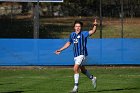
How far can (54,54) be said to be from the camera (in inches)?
972

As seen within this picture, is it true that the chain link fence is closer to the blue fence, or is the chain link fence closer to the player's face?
the blue fence

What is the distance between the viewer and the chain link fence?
38844 mm

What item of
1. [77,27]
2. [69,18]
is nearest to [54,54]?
[77,27]

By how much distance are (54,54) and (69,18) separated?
25.4 m

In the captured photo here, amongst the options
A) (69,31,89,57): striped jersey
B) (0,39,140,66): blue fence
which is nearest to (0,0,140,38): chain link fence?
(0,39,140,66): blue fence

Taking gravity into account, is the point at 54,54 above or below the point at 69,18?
below

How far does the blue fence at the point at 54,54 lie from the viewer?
80.9 ft

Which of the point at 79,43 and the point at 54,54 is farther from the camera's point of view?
the point at 54,54

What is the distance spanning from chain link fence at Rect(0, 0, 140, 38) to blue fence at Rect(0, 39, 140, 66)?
6847 millimetres

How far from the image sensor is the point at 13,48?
2477 cm

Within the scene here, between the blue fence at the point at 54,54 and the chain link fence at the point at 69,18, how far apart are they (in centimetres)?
685

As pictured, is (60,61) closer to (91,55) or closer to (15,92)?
(91,55)

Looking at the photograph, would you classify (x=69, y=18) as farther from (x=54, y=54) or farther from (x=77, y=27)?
(x=77, y=27)

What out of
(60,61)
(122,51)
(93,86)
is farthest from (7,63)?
(93,86)
